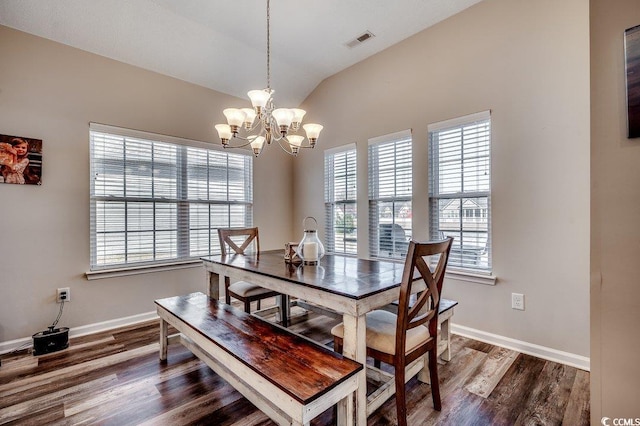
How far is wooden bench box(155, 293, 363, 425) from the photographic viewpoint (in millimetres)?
1281

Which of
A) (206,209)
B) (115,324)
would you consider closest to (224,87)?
(206,209)

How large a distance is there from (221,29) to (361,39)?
1.57 meters

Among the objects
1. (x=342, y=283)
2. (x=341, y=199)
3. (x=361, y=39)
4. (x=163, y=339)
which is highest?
(x=361, y=39)

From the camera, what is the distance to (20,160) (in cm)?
268

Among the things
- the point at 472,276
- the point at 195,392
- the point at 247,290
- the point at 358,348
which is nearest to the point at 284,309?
the point at 247,290

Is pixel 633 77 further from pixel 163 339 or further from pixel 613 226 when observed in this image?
pixel 163 339

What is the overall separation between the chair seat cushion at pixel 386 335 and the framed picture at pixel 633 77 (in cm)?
142

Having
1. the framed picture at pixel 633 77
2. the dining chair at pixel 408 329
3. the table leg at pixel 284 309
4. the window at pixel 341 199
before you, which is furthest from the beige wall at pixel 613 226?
the window at pixel 341 199

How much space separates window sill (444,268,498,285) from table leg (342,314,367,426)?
174 cm

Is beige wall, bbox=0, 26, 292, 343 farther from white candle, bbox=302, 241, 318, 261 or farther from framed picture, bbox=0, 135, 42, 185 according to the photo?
white candle, bbox=302, 241, 318, 261

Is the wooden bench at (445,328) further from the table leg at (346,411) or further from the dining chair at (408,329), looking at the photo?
the table leg at (346,411)

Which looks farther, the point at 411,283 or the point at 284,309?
the point at 284,309

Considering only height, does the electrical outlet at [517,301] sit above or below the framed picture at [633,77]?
below

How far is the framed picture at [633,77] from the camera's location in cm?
131
